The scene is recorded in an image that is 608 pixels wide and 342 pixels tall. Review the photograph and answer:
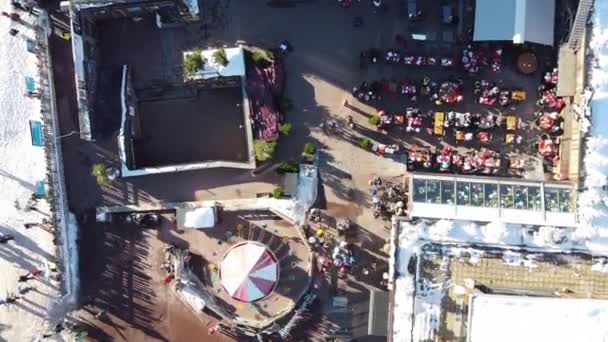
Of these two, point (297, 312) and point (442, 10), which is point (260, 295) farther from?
point (442, 10)

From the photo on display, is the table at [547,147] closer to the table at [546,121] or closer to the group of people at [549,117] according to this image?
the group of people at [549,117]

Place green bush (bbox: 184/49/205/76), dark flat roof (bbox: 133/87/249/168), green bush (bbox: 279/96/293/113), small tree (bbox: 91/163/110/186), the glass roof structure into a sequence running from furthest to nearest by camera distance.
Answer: dark flat roof (bbox: 133/87/249/168)
green bush (bbox: 279/96/293/113)
small tree (bbox: 91/163/110/186)
green bush (bbox: 184/49/205/76)
the glass roof structure

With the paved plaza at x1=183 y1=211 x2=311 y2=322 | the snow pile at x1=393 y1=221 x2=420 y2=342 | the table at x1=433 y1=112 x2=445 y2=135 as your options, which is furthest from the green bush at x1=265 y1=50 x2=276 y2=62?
the snow pile at x1=393 y1=221 x2=420 y2=342

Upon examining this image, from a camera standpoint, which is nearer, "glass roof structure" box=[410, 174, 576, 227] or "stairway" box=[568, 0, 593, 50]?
"glass roof structure" box=[410, 174, 576, 227]

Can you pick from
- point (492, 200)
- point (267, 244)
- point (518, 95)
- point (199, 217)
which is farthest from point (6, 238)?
point (518, 95)

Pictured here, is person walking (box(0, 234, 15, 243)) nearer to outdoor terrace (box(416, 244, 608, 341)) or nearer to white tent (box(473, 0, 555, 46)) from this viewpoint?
outdoor terrace (box(416, 244, 608, 341))

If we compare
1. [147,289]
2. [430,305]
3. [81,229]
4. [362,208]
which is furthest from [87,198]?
[430,305]

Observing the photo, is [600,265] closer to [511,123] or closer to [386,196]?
[511,123]

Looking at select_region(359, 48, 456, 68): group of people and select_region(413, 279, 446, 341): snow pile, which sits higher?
select_region(359, 48, 456, 68): group of people
